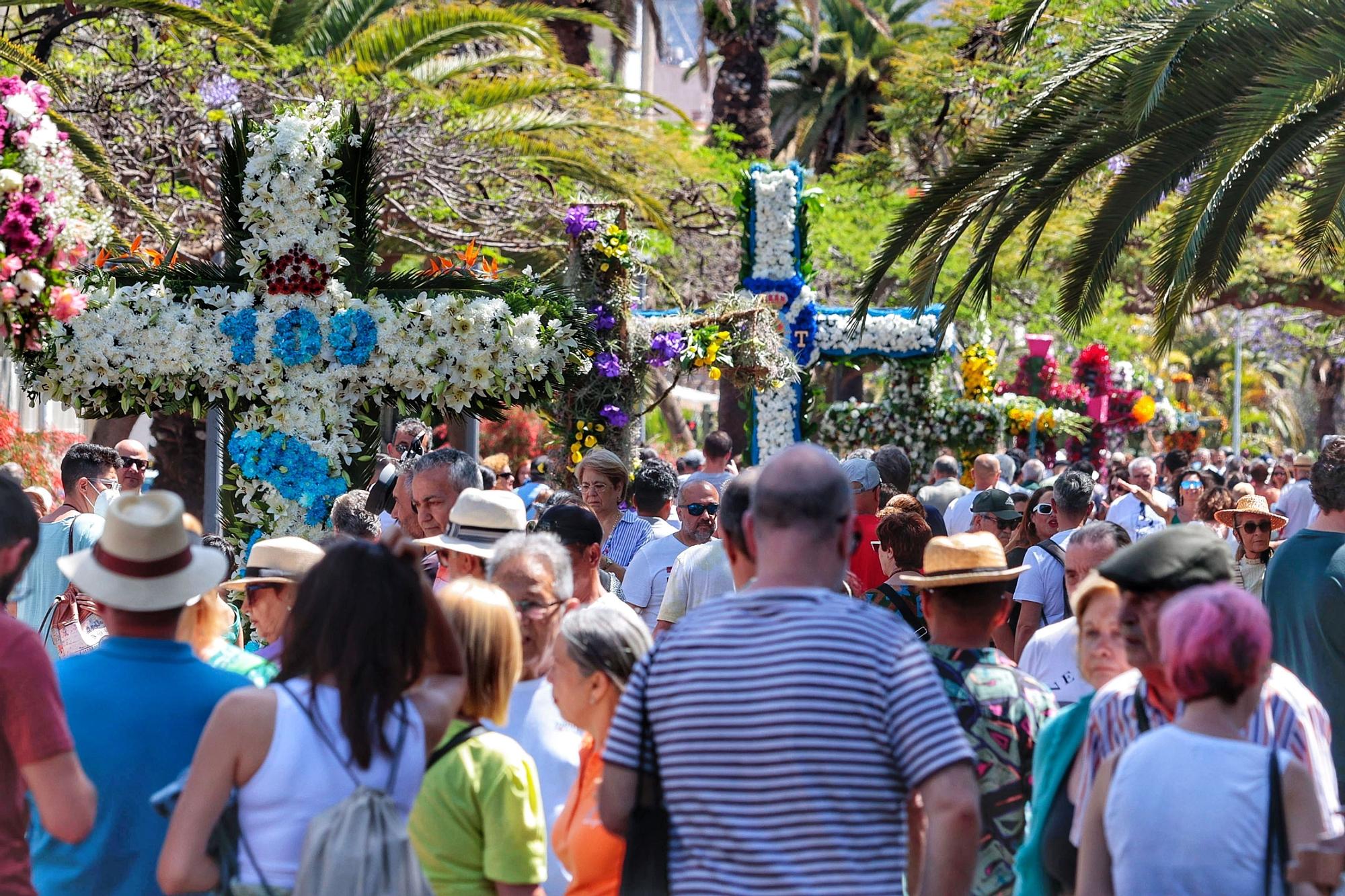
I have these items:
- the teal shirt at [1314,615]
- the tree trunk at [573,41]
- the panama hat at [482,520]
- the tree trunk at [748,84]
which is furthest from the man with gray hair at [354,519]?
the tree trunk at [748,84]

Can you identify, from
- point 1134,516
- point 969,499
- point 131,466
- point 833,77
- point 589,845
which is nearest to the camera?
point 589,845

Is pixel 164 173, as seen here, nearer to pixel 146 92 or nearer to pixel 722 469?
pixel 146 92

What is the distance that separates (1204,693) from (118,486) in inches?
301

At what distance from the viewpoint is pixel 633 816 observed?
125 inches

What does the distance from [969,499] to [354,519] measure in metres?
4.71

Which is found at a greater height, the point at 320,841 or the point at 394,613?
the point at 394,613

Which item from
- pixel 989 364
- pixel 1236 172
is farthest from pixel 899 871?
pixel 989 364

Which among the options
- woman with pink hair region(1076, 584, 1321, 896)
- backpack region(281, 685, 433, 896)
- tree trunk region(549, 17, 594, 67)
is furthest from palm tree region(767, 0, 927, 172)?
backpack region(281, 685, 433, 896)

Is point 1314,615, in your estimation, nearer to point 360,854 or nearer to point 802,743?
point 802,743

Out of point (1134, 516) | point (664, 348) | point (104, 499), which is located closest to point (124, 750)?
point (104, 499)

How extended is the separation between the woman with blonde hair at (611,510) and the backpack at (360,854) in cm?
437

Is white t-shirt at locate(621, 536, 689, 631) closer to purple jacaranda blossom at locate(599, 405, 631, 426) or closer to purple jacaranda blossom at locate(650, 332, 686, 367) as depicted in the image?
purple jacaranda blossom at locate(599, 405, 631, 426)

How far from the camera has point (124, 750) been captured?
3332 millimetres

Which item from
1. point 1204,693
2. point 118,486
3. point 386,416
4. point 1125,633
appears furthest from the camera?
point 386,416
